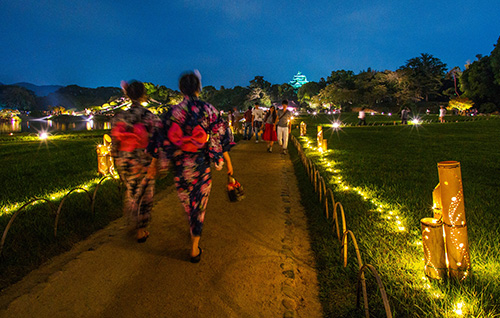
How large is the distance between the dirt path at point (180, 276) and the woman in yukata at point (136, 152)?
0.39 meters

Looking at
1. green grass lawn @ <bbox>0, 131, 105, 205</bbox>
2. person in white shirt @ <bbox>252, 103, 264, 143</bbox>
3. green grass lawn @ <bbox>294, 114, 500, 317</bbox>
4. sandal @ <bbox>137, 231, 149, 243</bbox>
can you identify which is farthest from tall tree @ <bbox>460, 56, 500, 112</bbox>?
sandal @ <bbox>137, 231, 149, 243</bbox>

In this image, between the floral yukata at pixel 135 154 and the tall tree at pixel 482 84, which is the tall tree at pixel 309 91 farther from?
the floral yukata at pixel 135 154

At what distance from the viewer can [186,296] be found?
240 cm

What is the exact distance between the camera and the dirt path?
229 cm

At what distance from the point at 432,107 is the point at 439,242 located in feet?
167

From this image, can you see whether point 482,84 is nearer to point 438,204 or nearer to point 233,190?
point 438,204

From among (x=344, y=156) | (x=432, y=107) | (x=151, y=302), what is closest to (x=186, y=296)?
(x=151, y=302)

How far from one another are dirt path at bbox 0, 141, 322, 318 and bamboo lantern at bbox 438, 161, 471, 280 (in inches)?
43.7

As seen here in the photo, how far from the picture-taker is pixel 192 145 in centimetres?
285

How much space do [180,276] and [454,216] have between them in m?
2.32

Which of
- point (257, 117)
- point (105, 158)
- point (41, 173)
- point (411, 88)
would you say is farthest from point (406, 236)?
point (411, 88)

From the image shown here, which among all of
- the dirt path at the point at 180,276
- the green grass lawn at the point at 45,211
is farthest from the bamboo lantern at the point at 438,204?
the green grass lawn at the point at 45,211

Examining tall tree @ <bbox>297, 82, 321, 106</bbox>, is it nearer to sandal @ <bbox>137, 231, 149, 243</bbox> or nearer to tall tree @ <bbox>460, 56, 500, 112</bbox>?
tall tree @ <bbox>460, 56, 500, 112</bbox>

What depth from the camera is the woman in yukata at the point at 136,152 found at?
321 centimetres
